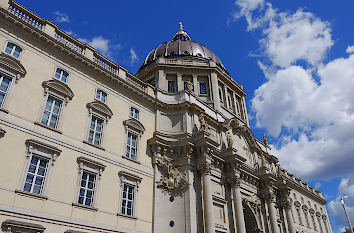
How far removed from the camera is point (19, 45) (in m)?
18.8

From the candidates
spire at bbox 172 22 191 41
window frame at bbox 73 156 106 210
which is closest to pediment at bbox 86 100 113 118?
window frame at bbox 73 156 106 210

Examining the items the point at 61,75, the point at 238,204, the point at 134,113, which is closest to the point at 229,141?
the point at 238,204

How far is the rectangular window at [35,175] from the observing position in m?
16.1

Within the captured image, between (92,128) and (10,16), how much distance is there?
8.61m

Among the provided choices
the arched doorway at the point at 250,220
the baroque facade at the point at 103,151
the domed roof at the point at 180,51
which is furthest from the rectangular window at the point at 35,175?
the domed roof at the point at 180,51

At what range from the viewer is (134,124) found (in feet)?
79.2

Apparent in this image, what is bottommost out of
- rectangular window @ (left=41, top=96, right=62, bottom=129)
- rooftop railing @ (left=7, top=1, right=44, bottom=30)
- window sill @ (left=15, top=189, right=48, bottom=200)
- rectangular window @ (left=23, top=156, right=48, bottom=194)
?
window sill @ (left=15, top=189, right=48, bottom=200)

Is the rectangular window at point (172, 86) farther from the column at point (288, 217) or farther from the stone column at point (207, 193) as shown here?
the column at point (288, 217)

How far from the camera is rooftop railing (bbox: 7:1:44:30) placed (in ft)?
63.8

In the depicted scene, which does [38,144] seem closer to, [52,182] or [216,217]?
[52,182]

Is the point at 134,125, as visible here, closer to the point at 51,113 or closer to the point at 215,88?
the point at 51,113

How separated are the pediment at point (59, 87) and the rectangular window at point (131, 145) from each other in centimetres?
559

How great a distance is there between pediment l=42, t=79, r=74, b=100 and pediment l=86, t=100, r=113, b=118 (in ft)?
5.08

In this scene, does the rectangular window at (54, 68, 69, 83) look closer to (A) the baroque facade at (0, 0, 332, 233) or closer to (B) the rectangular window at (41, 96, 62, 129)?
(A) the baroque facade at (0, 0, 332, 233)
